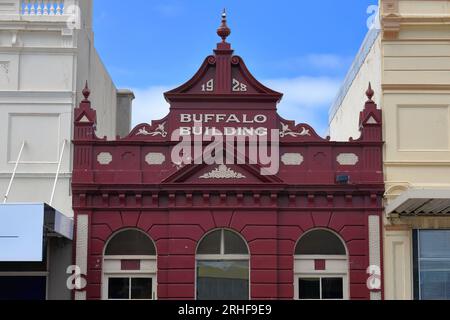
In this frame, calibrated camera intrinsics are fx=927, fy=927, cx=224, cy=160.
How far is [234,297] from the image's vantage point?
77.8ft

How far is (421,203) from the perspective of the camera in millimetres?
22891

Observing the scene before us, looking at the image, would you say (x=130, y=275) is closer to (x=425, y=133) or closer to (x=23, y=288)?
(x=23, y=288)

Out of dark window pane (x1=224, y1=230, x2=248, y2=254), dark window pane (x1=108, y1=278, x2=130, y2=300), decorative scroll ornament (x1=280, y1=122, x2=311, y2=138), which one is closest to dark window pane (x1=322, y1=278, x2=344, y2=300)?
dark window pane (x1=224, y1=230, x2=248, y2=254)

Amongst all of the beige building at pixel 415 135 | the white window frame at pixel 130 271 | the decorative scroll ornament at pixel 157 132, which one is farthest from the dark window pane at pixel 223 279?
the beige building at pixel 415 135

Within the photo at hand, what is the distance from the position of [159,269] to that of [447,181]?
311 inches

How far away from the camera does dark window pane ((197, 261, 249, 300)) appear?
2377 cm

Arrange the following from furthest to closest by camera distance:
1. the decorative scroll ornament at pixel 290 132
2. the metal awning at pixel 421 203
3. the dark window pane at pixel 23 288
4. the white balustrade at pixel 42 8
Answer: the white balustrade at pixel 42 8, the decorative scroll ornament at pixel 290 132, the dark window pane at pixel 23 288, the metal awning at pixel 421 203

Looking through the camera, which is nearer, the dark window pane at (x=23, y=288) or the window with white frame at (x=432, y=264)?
the dark window pane at (x=23, y=288)

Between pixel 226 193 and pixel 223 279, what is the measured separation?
2218 millimetres

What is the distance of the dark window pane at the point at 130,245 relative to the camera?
79.0 ft

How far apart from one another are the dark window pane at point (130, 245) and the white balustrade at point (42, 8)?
6.32 m

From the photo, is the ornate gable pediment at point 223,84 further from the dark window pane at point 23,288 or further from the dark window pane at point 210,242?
the dark window pane at point 23,288
